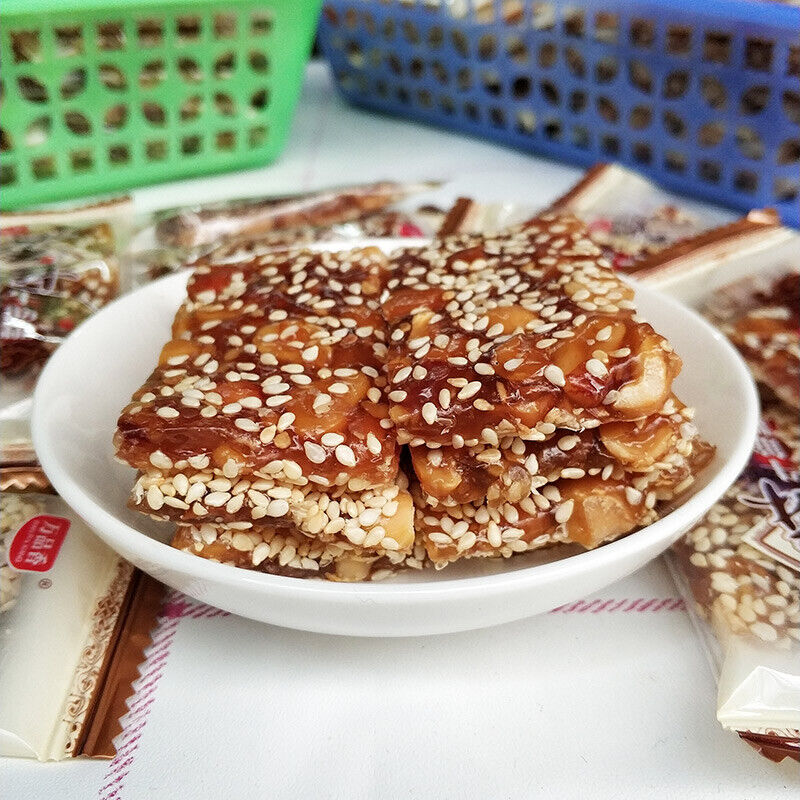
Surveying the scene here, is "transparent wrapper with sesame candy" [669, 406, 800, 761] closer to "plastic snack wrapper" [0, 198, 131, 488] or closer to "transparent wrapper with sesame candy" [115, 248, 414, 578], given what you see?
"transparent wrapper with sesame candy" [115, 248, 414, 578]

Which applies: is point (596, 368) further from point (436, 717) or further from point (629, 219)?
point (629, 219)

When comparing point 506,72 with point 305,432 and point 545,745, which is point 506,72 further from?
point 545,745

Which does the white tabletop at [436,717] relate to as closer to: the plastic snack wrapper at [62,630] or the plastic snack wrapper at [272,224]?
the plastic snack wrapper at [62,630]

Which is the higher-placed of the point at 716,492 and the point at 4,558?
the point at 716,492

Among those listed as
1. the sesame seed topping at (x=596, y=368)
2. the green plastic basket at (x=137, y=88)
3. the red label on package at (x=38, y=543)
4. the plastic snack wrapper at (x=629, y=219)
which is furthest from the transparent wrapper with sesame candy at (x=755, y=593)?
the green plastic basket at (x=137, y=88)

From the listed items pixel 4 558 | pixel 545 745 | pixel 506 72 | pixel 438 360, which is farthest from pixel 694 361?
pixel 506 72

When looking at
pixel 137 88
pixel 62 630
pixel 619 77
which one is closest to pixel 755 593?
pixel 62 630
